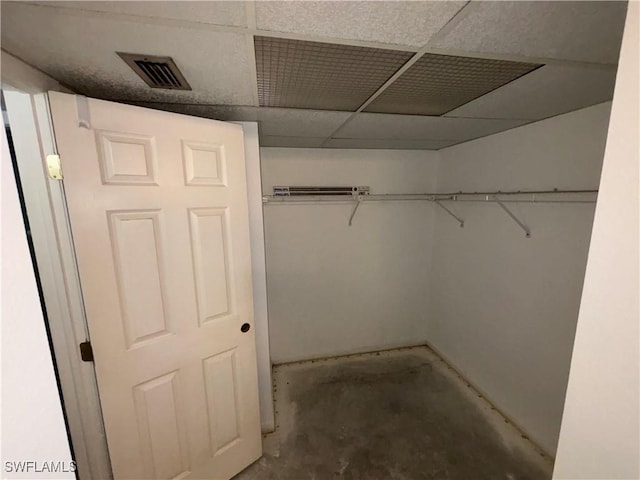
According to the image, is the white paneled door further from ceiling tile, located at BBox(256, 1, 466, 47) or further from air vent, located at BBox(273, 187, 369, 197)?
air vent, located at BBox(273, 187, 369, 197)

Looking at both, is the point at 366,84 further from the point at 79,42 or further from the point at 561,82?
the point at 79,42

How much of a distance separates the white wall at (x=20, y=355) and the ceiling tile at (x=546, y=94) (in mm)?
1825

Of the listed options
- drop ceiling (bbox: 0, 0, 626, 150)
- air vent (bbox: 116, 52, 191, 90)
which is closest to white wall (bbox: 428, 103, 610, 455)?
drop ceiling (bbox: 0, 0, 626, 150)

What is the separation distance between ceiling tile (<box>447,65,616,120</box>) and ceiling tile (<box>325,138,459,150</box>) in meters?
0.70

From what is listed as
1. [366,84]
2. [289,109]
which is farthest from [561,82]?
[289,109]

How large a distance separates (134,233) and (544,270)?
2388mm

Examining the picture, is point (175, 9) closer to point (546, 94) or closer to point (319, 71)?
point (319, 71)

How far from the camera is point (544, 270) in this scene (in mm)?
1778

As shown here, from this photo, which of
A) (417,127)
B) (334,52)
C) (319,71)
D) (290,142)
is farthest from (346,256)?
(334,52)

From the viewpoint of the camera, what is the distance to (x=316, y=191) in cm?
254

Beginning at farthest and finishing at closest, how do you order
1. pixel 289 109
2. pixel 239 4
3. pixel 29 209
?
pixel 289 109 → pixel 29 209 → pixel 239 4

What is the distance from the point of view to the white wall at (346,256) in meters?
2.57

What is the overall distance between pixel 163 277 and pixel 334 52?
1193 mm

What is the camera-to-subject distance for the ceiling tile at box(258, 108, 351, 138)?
60.7 inches
